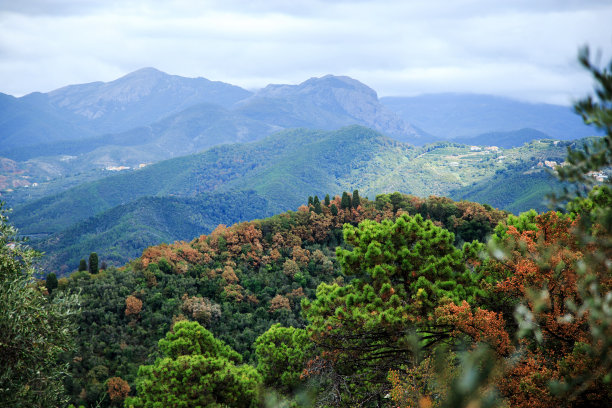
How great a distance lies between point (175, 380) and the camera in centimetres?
1848

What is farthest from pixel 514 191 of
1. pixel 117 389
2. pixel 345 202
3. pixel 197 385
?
pixel 197 385

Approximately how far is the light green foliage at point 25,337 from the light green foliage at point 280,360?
918 cm

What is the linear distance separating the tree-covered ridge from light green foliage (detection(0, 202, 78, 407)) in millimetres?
15471

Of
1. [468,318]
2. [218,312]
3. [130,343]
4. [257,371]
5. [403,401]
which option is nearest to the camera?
[403,401]

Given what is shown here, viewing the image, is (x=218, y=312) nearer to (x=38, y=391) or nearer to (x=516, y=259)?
(x=38, y=391)

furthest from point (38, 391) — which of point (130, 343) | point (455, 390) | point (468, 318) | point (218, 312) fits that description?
point (218, 312)

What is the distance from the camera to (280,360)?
1973 centimetres

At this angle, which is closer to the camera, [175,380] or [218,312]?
[175,380]

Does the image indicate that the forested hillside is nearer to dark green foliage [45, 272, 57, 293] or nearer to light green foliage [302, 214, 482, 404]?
dark green foliage [45, 272, 57, 293]

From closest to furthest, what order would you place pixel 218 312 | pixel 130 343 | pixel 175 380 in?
1. pixel 175 380
2. pixel 130 343
3. pixel 218 312

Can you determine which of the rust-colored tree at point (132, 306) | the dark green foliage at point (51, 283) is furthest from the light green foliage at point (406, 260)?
the dark green foliage at point (51, 283)

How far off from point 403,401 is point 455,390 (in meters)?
7.13

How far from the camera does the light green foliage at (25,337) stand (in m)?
9.93

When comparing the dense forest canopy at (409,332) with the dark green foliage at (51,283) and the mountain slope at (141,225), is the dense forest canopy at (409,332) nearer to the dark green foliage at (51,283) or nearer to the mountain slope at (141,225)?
the dark green foliage at (51,283)
